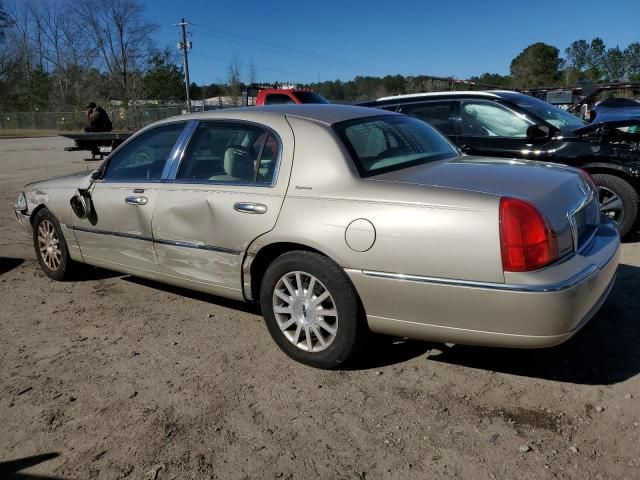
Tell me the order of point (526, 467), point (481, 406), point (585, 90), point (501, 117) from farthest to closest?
point (585, 90) < point (501, 117) < point (481, 406) < point (526, 467)

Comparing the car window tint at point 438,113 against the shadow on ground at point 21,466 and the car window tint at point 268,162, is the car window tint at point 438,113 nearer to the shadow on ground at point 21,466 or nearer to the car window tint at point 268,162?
the car window tint at point 268,162

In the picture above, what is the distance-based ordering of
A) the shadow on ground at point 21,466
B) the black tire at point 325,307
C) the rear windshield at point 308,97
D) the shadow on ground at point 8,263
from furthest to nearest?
the rear windshield at point 308,97 < the shadow on ground at point 8,263 < the black tire at point 325,307 < the shadow on ground at point 21,466

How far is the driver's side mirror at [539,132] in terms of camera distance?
583 centimetres

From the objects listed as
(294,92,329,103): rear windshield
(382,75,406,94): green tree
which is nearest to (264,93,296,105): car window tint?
(294,92,329,103): rear windshield

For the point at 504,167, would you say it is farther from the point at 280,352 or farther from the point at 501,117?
the point at 501,117

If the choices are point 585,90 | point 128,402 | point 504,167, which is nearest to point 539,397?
point 504,167

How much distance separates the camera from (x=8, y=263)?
5.97m

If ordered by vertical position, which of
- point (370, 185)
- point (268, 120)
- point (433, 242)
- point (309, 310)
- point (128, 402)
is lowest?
point (128, 402)

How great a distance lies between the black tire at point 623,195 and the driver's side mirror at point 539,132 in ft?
2.17

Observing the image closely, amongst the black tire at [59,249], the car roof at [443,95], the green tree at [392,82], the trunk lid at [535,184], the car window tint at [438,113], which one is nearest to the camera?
the trunk lid at [535,184]

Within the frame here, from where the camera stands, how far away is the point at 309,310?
3311 millimetres

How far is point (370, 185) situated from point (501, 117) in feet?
12.7

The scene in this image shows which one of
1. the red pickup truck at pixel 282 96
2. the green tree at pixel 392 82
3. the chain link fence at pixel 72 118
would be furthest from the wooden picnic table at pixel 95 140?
the green tree at pixel 392 82

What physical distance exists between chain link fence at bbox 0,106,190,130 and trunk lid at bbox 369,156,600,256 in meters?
44.1
